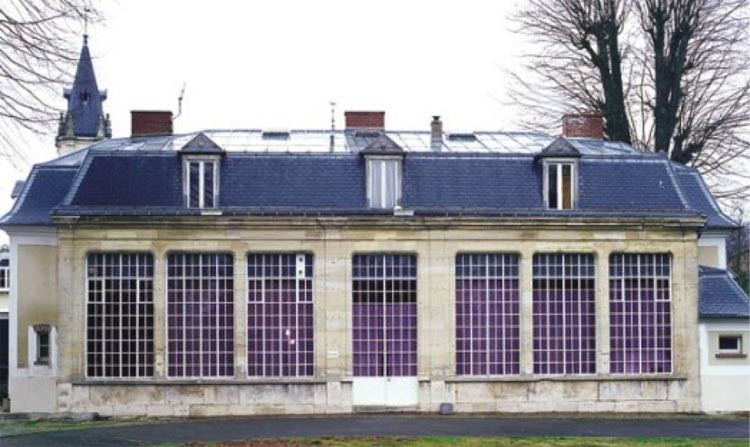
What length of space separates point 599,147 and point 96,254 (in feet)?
52.5

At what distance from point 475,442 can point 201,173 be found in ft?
44.0

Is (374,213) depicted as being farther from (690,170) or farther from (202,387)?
(690,170)

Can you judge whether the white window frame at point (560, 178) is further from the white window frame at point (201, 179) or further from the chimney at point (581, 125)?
the white window frame at point (201, 179)

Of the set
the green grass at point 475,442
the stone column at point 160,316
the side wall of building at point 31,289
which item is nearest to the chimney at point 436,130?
the stone column at point 160,316

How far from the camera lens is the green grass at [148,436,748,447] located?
25.7m

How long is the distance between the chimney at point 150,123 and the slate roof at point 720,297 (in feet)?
58.8

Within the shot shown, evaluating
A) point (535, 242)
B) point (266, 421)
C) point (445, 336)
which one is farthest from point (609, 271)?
point (266, 421)

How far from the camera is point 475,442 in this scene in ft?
85.8

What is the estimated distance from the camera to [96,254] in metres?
35.0

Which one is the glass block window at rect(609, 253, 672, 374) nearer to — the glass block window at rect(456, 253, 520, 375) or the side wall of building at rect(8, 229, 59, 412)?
the glass block window at rect(456, 253, 520, 375)

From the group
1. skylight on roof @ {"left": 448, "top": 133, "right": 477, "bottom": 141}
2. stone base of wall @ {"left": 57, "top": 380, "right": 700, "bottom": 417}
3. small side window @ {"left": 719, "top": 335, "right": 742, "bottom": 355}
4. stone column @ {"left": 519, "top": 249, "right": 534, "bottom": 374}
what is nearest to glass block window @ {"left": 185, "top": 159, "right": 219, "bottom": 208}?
stone base of wall @ {"left": 57, "top": 380, "right": 700, "bottom": 417}

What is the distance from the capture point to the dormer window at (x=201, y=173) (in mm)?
35719

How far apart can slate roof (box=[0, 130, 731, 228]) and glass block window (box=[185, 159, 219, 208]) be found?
9.7 inches

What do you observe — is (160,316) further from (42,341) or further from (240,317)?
(42,341)
